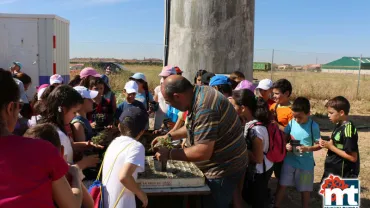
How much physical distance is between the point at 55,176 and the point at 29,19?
269 inches

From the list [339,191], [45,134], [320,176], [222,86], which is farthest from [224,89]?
[320,176]

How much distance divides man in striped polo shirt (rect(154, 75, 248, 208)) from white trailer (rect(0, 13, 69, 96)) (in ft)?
18.5

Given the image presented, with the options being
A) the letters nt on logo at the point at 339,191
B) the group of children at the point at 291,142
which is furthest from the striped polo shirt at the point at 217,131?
the letters nt on logo at the point at 339,191

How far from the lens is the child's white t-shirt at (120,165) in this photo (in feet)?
8.14

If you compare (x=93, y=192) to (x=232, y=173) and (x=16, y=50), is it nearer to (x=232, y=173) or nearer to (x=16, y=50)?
(x=232, y=173)

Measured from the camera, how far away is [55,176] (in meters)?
1.64

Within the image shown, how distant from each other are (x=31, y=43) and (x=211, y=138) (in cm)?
624

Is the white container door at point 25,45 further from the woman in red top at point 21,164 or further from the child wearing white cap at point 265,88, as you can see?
the woman in red top at point 21,164

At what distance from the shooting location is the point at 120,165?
250 centimetres

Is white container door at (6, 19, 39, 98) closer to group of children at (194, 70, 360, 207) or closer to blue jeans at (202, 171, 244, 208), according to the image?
group of children at (194, 70, 360, 207)

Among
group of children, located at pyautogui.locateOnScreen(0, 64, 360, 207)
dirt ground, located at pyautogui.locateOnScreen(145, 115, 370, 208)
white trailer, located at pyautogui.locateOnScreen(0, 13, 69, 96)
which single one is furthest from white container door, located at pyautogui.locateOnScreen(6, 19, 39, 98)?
dirt ground, located at pyautogui.locateOnScreen(145, 115, 370, 208)

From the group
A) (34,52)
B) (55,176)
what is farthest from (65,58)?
(55,176)

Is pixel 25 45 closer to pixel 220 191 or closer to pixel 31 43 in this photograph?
pixel 31 43

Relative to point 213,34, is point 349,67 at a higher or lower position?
lower
